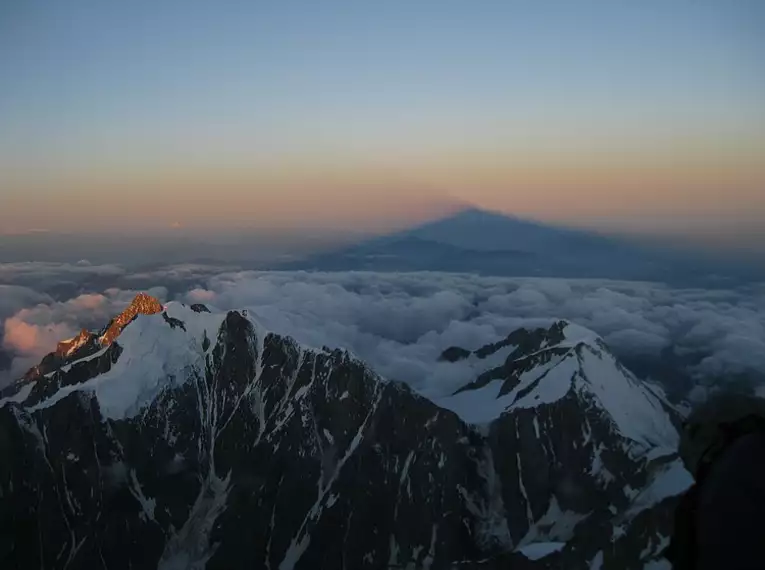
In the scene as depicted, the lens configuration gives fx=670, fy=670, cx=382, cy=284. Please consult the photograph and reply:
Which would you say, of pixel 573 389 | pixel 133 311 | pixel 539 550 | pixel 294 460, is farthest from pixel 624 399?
pixel 133 311

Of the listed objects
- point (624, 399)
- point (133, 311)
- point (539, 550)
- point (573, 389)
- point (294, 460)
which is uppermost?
point (133, 311)

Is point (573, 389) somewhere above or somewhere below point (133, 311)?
below

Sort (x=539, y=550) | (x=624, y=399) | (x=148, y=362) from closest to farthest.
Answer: (x=539, y=550) → (x=624, y=399) → (x=148, y=362)

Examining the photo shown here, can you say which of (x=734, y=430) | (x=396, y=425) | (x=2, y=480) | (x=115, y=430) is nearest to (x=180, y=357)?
(x=115, y=430)

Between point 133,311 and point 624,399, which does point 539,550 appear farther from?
point 133,311

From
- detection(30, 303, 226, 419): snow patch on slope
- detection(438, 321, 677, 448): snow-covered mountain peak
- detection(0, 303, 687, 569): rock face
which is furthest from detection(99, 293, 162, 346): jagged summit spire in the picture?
detection(438, 321, 677, 448): snow-covered mountain peak

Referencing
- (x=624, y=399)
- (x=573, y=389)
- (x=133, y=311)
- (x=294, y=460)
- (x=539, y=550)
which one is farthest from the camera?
(x=133, y=311)

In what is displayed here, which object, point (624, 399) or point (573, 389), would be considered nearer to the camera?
point (573, 389)

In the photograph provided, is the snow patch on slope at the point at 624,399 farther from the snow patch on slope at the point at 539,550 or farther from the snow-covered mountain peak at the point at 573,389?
the snow patch on slope at the point at 539,550
